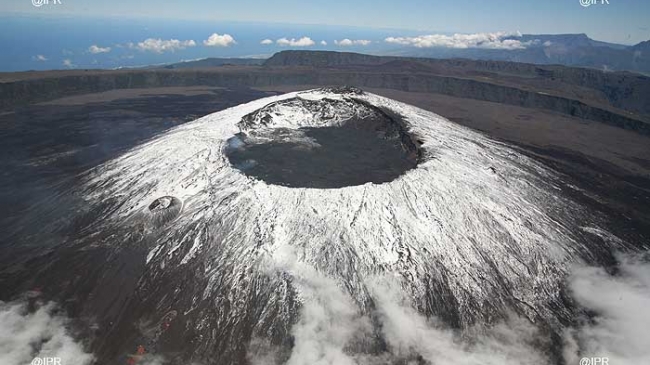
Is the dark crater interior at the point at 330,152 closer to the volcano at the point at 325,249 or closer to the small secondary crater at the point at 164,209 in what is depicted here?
the volcano at the point at 325,249

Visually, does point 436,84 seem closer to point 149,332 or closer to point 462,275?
point 462,275

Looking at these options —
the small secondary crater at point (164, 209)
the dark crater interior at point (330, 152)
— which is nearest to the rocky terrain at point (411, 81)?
the dark crater interior at point (330, 152)

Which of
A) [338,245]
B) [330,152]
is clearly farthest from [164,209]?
[330,152]

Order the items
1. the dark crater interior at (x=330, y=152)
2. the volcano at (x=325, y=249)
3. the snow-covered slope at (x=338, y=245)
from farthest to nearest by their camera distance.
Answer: the dark crater interior at (x=330, y=152) < the snow-covered slope at (x=338, y=245) < the volcano at (x=325, y=249)

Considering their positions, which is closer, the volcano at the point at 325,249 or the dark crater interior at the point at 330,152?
the volcano at the point at 325,249

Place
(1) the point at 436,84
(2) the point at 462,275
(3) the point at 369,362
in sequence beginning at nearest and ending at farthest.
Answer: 1. (3) the point at 369,362
2. (2) the point at 462,275
3. (1) the point at 436,84

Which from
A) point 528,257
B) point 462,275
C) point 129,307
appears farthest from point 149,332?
point 528,257

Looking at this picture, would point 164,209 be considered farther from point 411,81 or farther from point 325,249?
point 411,81
